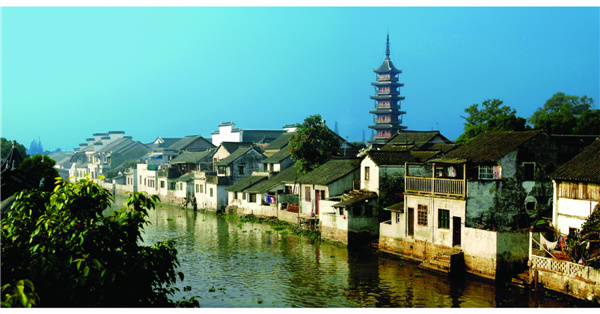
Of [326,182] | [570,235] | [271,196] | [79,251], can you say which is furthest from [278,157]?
[79,251]

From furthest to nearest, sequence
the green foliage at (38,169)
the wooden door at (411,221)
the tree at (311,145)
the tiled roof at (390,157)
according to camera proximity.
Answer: the tree at (311,145) → the tiled roof at (390,157) → the wooden door at (411,221) → the green foliage at (38,169)

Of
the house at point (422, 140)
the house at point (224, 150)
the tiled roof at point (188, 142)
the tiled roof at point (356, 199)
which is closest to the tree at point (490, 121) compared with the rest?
the house at point (422, 140)

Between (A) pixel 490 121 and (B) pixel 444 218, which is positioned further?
(A) pixel 490 121

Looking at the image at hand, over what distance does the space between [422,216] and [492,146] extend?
4803 mm

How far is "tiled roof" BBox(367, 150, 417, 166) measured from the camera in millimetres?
34188

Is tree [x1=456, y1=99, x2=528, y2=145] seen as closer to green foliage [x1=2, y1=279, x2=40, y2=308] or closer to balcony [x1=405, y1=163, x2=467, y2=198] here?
balcony [x1=405, y1=163, x2=467, y2=198]

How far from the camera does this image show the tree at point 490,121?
44438 millimetres

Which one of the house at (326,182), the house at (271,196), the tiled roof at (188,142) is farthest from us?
the tiled roof at (188,142)

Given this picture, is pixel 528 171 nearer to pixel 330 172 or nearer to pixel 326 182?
pixel 326 182

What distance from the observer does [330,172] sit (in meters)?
40.4

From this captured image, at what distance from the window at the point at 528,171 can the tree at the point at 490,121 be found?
646 inches

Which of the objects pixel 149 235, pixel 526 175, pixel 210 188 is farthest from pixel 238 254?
pixel 210 188

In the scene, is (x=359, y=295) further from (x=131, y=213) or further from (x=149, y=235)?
(x=149, y=235)

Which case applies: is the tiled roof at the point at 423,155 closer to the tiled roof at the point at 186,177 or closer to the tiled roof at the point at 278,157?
the tiled roof at the point at 278,157
